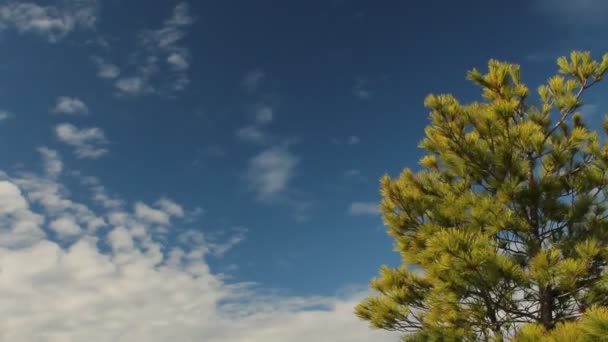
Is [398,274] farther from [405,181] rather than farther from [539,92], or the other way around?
[539,92]

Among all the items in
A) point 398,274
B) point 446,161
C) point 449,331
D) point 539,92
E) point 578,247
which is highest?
point 539,92

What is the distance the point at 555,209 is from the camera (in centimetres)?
838

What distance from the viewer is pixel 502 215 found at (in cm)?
791

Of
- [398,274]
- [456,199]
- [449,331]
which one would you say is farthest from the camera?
[398,274]

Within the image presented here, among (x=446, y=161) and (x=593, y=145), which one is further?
(x=446, y=161)

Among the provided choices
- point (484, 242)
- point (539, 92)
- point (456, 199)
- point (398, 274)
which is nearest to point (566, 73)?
point (539, 92)

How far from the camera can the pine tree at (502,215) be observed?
7.48m

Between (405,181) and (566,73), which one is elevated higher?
(566,73)

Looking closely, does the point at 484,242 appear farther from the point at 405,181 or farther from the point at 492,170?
the point at 405,181

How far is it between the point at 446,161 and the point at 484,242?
2426 millimetres

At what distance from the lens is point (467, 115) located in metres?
8.46

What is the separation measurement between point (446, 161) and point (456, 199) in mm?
734

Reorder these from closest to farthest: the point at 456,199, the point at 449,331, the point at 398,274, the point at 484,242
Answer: the point at 484,242 < the point at 449,331 < the point at 456,199 < the point at 398,274

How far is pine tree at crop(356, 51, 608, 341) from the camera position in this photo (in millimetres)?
7477
